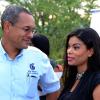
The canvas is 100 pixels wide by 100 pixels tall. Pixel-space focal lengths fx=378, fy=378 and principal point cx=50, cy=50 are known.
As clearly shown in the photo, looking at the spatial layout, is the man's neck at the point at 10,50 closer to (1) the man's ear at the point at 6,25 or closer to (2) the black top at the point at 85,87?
(1) the man's ear at the point at 6,25

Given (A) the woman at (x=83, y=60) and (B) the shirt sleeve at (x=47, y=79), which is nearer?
(A) the woman at (x=83, y=60)

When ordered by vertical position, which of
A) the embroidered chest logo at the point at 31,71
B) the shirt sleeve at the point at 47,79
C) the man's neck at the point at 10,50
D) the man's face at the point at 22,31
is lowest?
the shirt sleeve at the point at 47,79

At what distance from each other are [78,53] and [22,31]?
455 millimetres

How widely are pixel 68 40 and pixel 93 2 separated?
11720 millimetres

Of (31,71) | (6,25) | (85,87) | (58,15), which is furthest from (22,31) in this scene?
(58,15)

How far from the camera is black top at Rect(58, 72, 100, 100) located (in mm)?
2732

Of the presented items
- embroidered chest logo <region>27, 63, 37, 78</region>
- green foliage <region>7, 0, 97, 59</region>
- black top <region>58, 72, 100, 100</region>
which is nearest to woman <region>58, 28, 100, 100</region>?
black top <region>58, 72, 100, 100</region>

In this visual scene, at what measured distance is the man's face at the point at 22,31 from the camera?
2832 mm

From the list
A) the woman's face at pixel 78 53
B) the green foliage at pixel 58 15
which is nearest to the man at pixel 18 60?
the woman's face at pixel 78 53

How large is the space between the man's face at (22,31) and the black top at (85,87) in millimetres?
497

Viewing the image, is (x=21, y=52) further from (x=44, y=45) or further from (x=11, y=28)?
(x=44, y=45)

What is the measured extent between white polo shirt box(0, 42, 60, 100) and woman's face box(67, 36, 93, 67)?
0.79 ft

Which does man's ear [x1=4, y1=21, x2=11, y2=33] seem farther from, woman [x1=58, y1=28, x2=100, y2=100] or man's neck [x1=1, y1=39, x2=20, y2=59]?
woman [x1=58, y1=28, x2=100, y2=100]

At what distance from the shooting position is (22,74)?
9.42ft
